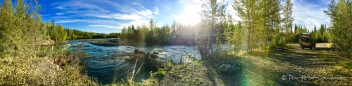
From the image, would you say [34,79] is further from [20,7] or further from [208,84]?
[20,7]

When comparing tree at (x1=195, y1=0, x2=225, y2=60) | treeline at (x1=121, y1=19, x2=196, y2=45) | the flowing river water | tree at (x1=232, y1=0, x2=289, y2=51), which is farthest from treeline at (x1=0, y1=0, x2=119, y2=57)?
treeline at (x1=121, y1=19, x2=196, y2=45)

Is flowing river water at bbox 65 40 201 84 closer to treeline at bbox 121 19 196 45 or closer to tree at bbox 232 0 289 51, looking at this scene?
tree at bbox 232 0 289 51

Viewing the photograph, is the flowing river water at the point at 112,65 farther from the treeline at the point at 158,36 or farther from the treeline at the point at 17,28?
the treeline at the point at 158,36

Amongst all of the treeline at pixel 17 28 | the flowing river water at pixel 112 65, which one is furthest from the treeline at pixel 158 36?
the treeline at pixel 17 28

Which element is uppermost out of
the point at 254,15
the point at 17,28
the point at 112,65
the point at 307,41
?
the point at 254,15

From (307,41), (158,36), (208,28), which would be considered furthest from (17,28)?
(158,36)

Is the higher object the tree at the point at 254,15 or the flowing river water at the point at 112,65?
the tree at the point at 254,15

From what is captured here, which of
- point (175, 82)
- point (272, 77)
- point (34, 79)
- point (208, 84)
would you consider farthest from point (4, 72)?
point (272, 77)

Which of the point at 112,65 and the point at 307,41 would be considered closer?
the point at 112,65

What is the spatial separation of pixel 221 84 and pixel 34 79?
6.31 m

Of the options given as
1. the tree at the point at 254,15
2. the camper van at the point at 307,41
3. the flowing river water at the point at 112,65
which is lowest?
the flowing river water at the point at 112,65

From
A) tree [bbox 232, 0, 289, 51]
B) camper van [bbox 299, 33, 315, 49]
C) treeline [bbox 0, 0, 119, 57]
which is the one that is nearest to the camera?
treeline [bbox 0, 0, 119, 57]

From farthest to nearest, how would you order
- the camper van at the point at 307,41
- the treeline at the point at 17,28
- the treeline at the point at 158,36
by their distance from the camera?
1. the treeline at the point at 158,36
2. the camper van at the point at 307,41
3. the treeline at the point at 17,28

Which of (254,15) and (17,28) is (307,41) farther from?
(17,28)
